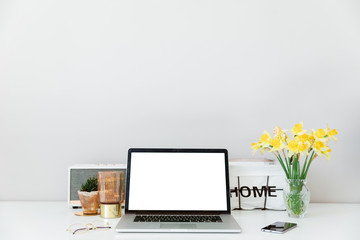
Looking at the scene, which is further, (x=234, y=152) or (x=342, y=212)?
(x=234, y=152)

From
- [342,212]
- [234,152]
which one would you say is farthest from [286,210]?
[234,152]

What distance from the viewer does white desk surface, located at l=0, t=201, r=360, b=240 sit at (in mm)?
1093

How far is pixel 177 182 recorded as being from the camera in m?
1.38

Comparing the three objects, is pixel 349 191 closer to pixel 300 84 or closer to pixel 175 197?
pixel 300 84

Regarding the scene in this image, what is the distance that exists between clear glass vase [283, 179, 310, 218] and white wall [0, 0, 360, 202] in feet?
1.12

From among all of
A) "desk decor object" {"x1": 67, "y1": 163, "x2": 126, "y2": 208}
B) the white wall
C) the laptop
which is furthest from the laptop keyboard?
the white wall

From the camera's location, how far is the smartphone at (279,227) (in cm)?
113

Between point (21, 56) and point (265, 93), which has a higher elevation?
point (21, 56)

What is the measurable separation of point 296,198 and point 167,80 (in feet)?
2.37

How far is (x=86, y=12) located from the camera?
169 cm

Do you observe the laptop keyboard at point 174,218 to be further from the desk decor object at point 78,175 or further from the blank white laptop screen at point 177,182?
the desk decor object at point 78,175

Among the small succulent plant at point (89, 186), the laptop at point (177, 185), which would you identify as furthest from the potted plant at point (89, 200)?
the laptop at point (177, 185)

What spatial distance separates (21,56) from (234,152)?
1013 mm

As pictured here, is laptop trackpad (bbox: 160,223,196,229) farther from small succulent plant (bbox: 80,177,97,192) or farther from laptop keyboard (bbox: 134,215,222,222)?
small succulent plant (bbox: 80,177,97,192)
